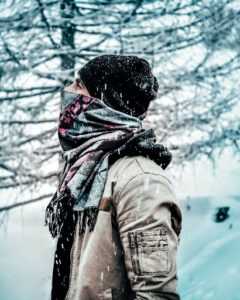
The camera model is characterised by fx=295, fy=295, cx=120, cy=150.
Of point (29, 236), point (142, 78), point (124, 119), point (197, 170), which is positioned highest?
point (142, 78)

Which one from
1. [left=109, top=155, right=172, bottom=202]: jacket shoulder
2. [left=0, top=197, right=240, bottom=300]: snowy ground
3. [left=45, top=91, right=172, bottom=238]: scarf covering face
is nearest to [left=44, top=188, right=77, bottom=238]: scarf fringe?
[left=45, top=91, right=172, bottom=238]: scarf covering face

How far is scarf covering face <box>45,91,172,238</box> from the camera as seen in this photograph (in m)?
1.18

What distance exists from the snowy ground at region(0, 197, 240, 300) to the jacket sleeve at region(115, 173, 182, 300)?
3.06 metres

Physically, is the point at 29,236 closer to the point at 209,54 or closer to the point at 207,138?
the point at 207,138

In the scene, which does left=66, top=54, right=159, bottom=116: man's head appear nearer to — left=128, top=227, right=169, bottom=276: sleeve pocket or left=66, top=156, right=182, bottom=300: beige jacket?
left=66, top=156, right=182, bottom=300: beige jacket

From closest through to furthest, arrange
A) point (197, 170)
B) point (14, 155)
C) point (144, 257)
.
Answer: point (144, 257) → point (14, 155) → point (197, 170)

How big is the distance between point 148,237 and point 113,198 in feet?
0.65

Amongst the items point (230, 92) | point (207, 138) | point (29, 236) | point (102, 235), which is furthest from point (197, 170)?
point (102, 235)

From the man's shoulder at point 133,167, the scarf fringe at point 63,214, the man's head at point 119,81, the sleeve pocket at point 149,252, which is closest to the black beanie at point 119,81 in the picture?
the man's head at point 119,81

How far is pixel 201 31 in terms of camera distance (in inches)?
182

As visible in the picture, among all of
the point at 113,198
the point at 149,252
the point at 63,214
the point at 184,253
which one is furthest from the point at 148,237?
the point at 184,253

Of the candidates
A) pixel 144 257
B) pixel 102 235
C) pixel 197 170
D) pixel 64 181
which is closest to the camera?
pixel 144 257

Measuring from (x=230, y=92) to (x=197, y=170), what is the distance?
135 centimetres

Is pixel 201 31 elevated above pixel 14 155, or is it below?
above
